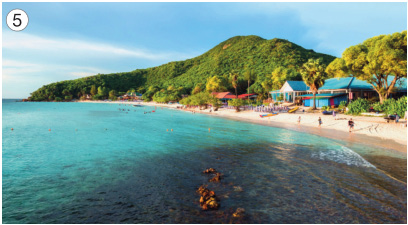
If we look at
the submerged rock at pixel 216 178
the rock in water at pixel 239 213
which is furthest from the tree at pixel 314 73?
the rock in water at pixel 239 213

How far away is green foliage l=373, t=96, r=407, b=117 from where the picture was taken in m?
32.1

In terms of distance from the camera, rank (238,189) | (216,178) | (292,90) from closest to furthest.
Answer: (238,189), (216,178), (292,90)

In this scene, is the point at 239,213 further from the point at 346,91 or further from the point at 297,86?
the point at 297,86

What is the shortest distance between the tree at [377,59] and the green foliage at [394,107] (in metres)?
4.63

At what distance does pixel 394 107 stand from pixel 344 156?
72.5 feet

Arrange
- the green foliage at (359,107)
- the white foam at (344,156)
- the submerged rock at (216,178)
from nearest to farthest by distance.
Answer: the submerged rock at (216,178), the white foam at (344,156), the green foliage at (359,107)

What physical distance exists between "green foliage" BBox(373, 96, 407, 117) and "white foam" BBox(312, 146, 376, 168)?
18132 mm

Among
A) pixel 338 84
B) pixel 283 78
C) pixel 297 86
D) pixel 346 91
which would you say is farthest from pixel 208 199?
pixel 283 78

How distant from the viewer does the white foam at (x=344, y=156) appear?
1682 cm

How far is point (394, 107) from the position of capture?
33.5 metres

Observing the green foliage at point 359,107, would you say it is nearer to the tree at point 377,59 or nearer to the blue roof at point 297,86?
the tree at point 377,59

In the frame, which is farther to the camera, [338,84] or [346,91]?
[338,84]

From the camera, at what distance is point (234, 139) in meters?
27.7

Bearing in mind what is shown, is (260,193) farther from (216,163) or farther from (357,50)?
(357,50)
